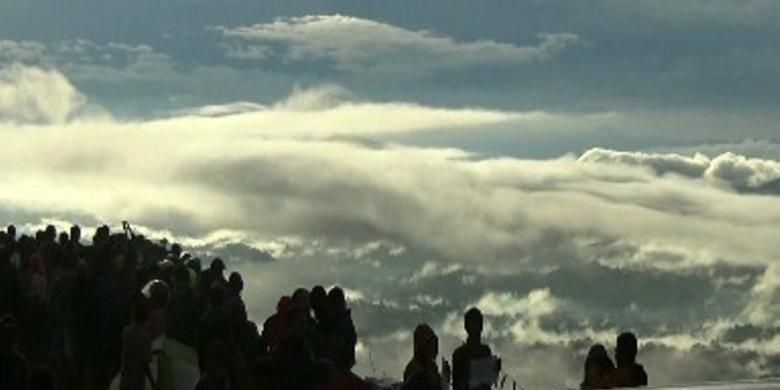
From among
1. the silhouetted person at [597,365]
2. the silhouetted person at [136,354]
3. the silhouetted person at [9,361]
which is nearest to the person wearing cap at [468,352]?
the silhouetted person at [597,365]

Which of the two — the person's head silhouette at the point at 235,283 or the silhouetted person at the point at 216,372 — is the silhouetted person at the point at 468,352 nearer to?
the silhouetted person at the point at 216,372

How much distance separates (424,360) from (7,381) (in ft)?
9.45

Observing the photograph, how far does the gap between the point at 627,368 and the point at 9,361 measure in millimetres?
4268

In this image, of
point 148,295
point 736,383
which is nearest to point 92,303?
point 148,295

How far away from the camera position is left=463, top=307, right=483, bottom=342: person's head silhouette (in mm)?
12992

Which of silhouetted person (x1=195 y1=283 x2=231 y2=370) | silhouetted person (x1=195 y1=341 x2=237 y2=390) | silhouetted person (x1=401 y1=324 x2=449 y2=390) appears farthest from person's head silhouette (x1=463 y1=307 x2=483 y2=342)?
silhouetted person (x1=195 y1=283 x2=231 y2=370)

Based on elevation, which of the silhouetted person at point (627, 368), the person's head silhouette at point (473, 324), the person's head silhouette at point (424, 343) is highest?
the person's head silhouette at point (473, 324)

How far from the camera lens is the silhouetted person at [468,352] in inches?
516

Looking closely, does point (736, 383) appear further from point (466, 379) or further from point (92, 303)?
point (92, 303)

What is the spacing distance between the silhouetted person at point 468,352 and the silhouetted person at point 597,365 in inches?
29.4

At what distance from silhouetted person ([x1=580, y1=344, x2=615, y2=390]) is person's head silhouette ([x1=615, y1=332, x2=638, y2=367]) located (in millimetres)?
423

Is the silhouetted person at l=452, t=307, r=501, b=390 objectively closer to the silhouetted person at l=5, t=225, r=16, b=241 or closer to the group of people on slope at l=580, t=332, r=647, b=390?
the group of people on slope at l=580, t=332, r=647, b=390

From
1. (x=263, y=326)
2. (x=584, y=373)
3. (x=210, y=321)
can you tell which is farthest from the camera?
(x=263, y=326)

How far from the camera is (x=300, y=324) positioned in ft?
43.4
